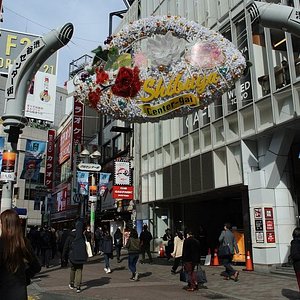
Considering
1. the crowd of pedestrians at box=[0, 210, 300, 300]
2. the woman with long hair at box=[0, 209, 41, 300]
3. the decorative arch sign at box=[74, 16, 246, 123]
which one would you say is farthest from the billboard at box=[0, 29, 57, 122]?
the woman with long hair at box=[0, 209, 41, 300]

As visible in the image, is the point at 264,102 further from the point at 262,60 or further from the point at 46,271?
the point at 46,271

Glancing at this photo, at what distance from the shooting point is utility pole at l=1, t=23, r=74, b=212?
1004 cm

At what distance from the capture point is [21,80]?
34.4 feet

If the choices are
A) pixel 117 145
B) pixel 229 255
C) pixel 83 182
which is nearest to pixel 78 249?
pixel 229 255

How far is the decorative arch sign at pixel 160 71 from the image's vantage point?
9.34m

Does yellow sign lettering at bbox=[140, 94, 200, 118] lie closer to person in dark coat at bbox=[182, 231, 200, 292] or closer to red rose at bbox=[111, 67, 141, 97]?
red rose at bbox=[111, 67, 141, 97]

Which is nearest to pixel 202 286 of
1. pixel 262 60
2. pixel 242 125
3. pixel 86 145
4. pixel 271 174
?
pixel 271 174

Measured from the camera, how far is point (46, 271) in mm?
16422

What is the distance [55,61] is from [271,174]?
31.2 feet

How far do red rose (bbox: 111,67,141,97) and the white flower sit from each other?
55 centimetres

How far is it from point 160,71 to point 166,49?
1.83ft

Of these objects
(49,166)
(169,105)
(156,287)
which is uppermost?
(49,166)

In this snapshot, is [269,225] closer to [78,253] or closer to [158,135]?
[78,253]

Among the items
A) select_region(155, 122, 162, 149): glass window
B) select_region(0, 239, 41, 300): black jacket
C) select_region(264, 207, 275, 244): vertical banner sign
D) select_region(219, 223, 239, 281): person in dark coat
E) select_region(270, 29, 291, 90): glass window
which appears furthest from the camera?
select_region(155, 122, 162, 149): glass window
